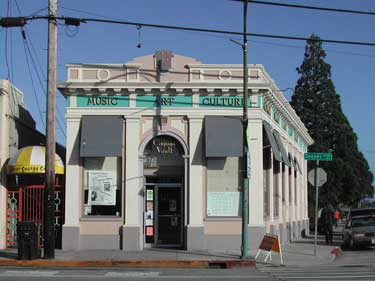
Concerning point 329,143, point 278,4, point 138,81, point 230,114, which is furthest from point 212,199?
point 329,143

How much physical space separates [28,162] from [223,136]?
7.12 meters

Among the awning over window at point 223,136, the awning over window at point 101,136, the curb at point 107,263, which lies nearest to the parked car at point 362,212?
the awning over window at point 223,136

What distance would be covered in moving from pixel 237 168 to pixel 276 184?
5.94m

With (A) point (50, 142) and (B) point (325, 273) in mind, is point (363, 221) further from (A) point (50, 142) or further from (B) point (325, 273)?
(A) point (50, 142)

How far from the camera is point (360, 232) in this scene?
2594cm

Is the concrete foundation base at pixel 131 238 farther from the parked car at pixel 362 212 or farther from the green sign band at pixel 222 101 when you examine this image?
the parked car at pixel 362 212

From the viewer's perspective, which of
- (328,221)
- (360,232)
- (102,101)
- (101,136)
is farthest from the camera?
(328,221)

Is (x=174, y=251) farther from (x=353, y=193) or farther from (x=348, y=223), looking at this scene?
(x=353, y=193)

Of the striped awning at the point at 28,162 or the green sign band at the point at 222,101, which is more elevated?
the green sign band at the point at 222,101

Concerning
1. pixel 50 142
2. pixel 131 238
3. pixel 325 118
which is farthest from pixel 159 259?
pixel 325 118

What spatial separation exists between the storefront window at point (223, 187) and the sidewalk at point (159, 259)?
1633 millimetres

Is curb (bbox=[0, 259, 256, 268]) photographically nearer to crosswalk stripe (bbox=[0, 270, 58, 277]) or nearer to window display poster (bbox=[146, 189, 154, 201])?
crosswalk stripe (bbox=[0, 270, 58, 277])

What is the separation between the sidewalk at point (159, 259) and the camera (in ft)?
57.6

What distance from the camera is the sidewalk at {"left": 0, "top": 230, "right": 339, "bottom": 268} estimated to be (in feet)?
57.6
